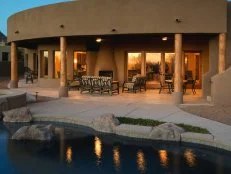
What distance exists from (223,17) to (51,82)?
1184 centimetres

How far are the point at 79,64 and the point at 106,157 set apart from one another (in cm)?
1494

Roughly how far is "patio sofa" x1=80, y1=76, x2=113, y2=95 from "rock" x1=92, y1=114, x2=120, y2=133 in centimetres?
739

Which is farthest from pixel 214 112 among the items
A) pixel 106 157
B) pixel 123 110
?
pixel 106 157

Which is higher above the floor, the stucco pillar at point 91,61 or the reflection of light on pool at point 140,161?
the stucco pillar at point 91,61

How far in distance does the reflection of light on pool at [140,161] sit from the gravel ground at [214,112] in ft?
12.0

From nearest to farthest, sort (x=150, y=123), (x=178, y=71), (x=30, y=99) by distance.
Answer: (x=150, y=123) < (x=178, y=71) < (x=30, y=99)

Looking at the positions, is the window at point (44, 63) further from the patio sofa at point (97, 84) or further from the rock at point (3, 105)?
the rock at point (3, 105)

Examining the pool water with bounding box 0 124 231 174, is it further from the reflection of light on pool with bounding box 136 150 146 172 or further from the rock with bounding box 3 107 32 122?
the rock with bounding box 3 107 32 122

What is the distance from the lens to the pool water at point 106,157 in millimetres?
7113

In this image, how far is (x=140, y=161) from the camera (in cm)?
769

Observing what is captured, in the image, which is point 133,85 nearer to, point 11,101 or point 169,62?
point 169,62

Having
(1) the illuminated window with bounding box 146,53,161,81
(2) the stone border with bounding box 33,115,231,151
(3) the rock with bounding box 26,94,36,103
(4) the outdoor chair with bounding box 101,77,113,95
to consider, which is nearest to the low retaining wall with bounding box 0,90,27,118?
(3) the rock with bounding box 26,94,36,103

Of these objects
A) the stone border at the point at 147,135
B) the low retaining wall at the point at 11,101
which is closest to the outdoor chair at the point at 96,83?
the low retaining wall at the point at 11,101

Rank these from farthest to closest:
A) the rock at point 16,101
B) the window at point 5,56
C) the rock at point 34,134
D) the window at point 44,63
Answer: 1. the window at point 5,56
2. the window at point 44,63
3. the rock at point 16,101
4. the rock at point 34,134
